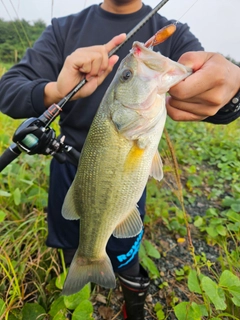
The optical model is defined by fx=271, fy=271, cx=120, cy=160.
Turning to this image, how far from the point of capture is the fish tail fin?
1380 mm

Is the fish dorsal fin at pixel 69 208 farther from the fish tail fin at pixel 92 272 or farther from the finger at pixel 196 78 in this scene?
the finger at pixel 196 78

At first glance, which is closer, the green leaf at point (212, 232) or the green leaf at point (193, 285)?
the green leaf at point (193, 285)

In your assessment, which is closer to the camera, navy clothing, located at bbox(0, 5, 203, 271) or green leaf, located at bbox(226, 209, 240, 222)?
A: navy clothing, located at bbox(0, 5, 203, 271)

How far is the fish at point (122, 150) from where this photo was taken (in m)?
1.02

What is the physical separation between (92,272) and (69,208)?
369mm

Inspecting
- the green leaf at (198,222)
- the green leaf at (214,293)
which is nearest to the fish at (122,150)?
the green leaf at (214,293)

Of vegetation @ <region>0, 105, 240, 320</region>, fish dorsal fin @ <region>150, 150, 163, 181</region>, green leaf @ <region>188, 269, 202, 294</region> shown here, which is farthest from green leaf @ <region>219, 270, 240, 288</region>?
fish dorsal fin @ <region>150, 150, 163, 181</region>

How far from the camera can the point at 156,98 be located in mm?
1044

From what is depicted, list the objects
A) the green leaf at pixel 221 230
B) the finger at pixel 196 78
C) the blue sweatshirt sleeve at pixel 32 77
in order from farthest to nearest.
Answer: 1. the green leaf at pixel 221 230
2. the blue sweatshirt sleeve at pixel 32 77
3. the finger at pixel 196 78

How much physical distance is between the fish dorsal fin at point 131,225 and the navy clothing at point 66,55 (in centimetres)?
48

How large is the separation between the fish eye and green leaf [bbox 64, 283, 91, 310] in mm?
1081

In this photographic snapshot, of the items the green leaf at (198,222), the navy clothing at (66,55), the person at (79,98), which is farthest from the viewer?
the green leaf at (198,222)

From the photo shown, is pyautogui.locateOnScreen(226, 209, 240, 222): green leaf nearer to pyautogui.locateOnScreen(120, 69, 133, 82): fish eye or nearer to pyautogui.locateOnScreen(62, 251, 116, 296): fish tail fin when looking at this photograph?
pyautogui.locateOnScreen(62, 251, 116, 296): fish tail fin

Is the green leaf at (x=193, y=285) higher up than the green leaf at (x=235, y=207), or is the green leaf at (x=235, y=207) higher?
the green leaf at (x=193, y=285)
